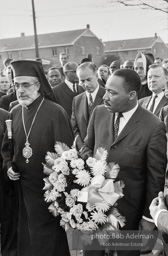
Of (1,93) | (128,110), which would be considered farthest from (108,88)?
(1,93)

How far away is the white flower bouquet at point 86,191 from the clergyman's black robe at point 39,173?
2.90 ft

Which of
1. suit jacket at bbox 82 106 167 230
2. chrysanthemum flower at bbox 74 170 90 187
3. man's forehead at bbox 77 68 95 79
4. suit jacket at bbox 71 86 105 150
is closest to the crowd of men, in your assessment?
suit jacket at bbox 82 106 167 230

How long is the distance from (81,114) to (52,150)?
2.41 meters

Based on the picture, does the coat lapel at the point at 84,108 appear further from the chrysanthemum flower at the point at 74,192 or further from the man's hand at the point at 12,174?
the chrysanthemum flower at the point at 74,192

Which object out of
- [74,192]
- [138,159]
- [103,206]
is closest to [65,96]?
[138,159]

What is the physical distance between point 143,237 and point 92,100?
11.1ft

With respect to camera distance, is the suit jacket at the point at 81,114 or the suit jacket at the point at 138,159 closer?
the suit jacket at the point at 138,159

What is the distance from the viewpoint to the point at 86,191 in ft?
12.1

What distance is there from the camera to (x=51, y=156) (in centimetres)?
397

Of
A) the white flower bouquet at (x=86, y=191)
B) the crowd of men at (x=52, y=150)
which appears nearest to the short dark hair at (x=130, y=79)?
the crowd of men at (x=52, y=150)

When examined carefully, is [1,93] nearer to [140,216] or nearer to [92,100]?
[92,100]

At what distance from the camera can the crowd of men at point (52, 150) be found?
13.3ft

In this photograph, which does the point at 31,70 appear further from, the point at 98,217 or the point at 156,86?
the point at 156,86

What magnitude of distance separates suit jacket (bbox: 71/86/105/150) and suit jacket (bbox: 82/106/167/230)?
2.72 meters
